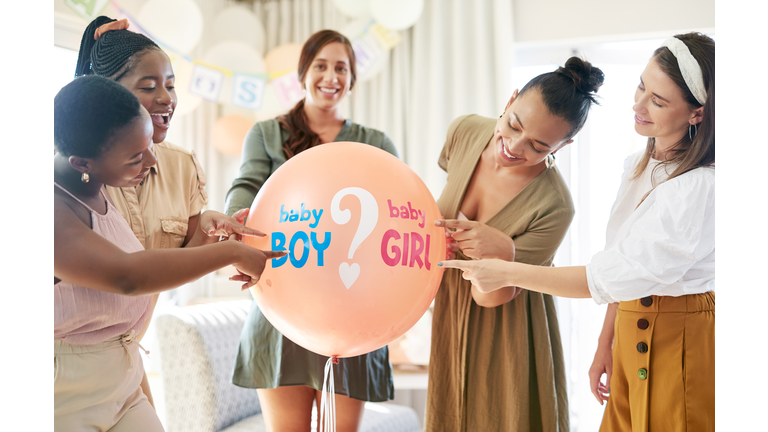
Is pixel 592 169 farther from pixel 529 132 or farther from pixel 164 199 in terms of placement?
pixel 164 199

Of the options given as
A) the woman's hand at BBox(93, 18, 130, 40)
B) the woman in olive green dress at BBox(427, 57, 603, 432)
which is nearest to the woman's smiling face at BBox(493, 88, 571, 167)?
the woman in olive green dress at BBox(427, 57, 603, 432)

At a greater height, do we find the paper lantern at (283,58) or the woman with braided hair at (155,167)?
the paper lantern at (283,58)

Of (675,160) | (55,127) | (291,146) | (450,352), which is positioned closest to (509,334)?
(450,352)

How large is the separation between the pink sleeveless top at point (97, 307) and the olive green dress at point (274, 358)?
524 millimetres

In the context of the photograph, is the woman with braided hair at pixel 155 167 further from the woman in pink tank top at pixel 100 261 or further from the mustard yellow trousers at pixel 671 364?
the mustard yellow trousers at pixel 671 364

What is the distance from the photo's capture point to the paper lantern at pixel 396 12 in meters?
2.72

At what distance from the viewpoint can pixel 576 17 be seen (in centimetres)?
276

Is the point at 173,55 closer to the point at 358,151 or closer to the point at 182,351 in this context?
the point at 182,351

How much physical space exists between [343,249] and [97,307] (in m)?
0.45

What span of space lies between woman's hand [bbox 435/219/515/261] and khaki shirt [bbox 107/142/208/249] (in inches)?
25.7

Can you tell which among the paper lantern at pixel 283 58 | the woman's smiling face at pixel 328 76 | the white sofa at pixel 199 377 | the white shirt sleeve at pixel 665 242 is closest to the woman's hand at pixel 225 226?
the woman's smiling face at pixel 328 76

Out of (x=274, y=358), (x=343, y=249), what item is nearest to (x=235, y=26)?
(x=274, y=358)

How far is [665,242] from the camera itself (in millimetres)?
1000

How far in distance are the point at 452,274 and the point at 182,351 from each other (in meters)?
1.37
